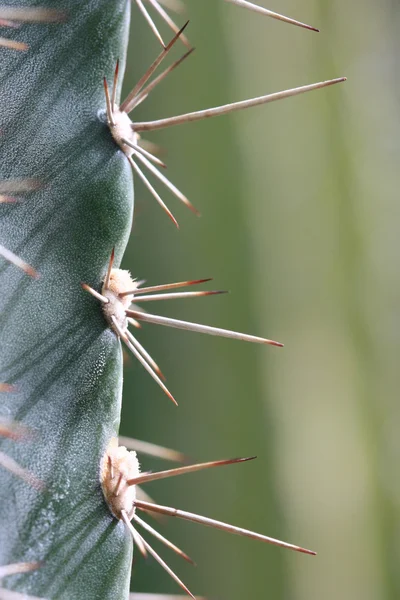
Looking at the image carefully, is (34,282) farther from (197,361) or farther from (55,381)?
(197,361)

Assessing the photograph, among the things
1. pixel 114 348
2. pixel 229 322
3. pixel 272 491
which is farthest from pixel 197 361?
pixel 114 348

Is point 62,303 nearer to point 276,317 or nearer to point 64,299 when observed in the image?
point 64,299

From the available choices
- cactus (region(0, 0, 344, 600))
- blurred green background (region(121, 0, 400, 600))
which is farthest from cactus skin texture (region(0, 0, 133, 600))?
blurred green background (region(121, 0, 400, 600))

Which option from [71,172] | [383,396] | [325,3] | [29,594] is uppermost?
[325,3]

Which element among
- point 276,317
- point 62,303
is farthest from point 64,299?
point 276,317

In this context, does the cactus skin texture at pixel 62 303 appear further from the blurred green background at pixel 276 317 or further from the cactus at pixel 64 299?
the blurred green background at pixel 276 317

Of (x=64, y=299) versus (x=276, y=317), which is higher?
(x=276, y=317)
